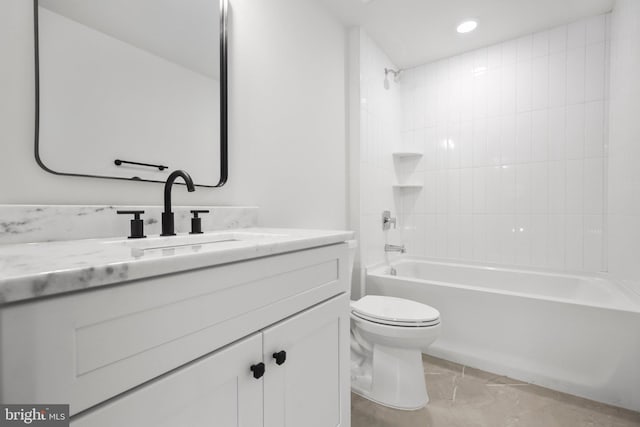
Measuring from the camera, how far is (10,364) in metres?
0.36

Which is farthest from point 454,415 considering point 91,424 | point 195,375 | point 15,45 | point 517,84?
point 517,84

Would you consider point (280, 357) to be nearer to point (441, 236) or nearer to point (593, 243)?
point (441, 236)

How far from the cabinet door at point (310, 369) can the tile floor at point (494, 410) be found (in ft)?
1.73

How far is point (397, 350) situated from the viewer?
5.04 feet

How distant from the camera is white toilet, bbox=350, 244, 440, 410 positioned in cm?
146

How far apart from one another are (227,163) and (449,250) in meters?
2.15

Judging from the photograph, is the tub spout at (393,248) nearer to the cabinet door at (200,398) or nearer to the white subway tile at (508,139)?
the white subway tile at (508,139)

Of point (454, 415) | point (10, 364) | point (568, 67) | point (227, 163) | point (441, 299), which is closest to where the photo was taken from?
point (10, 364)

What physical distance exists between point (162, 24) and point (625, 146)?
2.49m

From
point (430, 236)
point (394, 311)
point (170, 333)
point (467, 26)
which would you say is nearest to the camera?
point (170, 333)

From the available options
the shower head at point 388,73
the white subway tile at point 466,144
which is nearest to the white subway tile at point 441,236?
the white subway tile at point 466,144

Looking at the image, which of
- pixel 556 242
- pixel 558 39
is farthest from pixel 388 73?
pixel 556 242

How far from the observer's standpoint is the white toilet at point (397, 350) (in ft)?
4.79

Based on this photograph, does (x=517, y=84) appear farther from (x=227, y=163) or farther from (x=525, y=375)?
(x=227, y=163)
